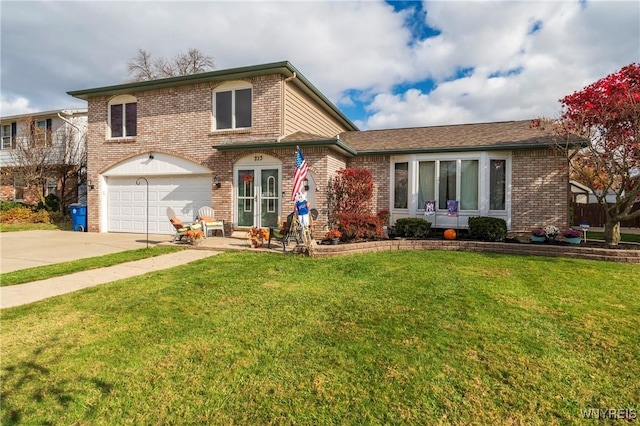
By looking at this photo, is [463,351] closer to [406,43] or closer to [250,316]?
[250,316]

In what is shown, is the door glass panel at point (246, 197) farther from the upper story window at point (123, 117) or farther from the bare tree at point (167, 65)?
the bare tree at point (167, 65)

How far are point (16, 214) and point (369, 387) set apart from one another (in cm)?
2238

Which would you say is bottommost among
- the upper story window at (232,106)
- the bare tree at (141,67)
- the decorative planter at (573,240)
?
the decorative planter at (573,240)

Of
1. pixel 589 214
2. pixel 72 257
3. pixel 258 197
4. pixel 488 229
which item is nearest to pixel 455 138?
pixel 488 229

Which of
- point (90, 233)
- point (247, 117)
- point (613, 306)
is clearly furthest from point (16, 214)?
point (613, 306)

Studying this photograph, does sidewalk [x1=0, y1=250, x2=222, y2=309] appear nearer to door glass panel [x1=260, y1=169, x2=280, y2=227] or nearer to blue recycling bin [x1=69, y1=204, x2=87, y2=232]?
door glass panel [x1=260, y1=169, x2=280, y2=227]

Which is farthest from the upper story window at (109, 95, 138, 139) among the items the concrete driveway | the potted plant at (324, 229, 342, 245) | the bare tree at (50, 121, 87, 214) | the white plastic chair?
the potted plant at (324, 229, 342, 245)

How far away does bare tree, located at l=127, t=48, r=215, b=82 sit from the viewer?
28.3 m

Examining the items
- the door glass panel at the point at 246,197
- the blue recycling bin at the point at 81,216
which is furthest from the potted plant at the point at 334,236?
the blue recycling bin at the point at 81,216

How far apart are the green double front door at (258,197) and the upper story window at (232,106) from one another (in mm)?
1873

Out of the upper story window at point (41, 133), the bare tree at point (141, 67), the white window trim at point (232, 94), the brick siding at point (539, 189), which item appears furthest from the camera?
the bare tree at point (141, 67)

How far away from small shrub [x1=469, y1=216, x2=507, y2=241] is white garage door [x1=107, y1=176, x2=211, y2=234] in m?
9.42

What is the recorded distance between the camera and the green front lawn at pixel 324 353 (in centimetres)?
247

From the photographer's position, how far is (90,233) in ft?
45.1
